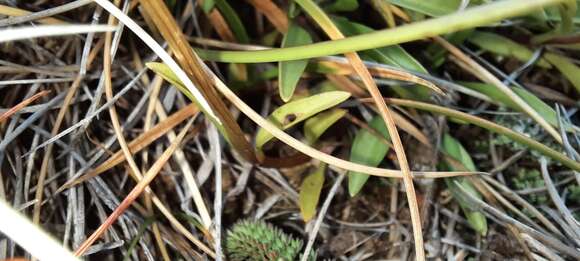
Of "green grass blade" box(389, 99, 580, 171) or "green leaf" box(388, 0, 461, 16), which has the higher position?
"green leaf" box(388, 0, 461, 16)

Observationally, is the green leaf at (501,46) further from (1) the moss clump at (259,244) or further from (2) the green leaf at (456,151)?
(1) the moss clump at (259,244)

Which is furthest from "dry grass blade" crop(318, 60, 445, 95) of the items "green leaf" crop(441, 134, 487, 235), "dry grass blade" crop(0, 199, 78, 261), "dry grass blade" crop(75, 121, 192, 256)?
"dry grass blade" crop(0, 199, 78, 261)

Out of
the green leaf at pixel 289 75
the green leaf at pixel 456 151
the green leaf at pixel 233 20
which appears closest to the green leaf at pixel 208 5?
the green leaf at pixel 233 20

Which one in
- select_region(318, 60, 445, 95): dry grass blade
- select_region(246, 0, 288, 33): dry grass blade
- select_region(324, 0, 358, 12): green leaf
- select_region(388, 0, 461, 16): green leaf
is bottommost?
select_region(318, 60, 445, 95): dry grass blade

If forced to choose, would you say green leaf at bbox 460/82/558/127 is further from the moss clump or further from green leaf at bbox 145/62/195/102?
green leaf at bbox 145/62/195/102

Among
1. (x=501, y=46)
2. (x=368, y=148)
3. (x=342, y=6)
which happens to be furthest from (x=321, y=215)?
(x=501, y=46)

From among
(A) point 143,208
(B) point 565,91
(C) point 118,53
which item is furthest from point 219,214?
(B) point 565,91
